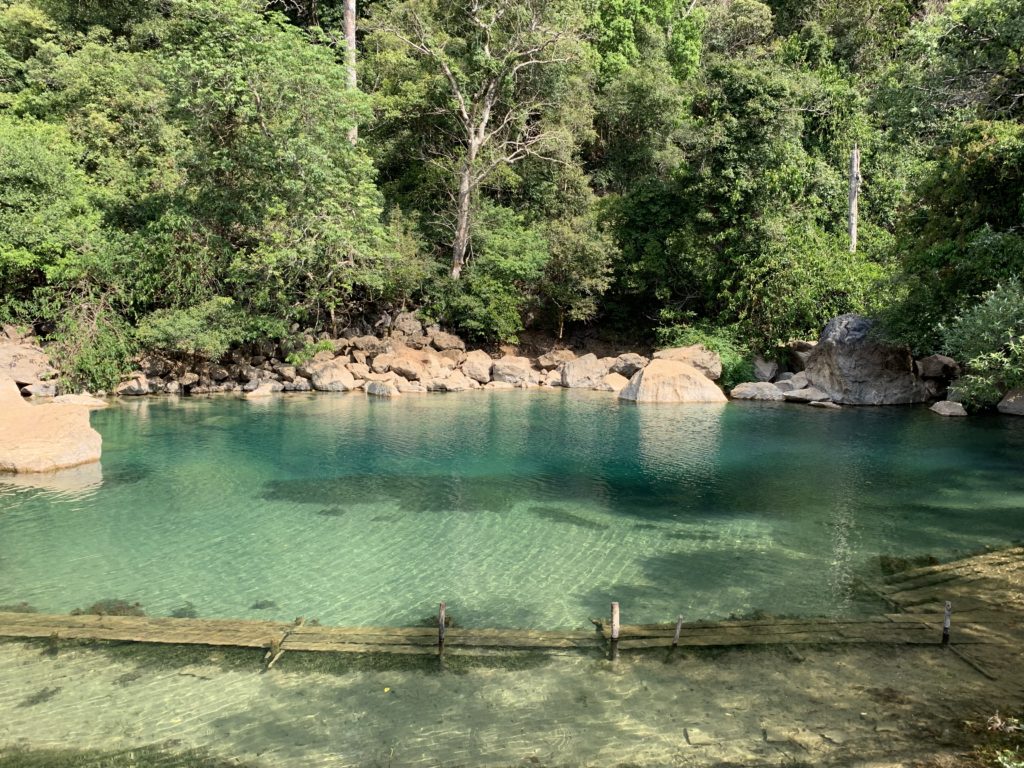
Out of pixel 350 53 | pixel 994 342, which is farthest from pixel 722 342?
pixel 350 53

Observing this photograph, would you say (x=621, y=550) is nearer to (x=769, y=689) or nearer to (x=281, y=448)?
(x=769, y=689)

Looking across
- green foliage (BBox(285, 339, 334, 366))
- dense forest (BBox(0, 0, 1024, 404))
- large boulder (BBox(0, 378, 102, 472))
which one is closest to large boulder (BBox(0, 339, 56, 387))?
dense forest (BBox(0, 0, 1024, 404))

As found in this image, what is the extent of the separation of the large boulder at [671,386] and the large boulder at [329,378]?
11002 millimetres

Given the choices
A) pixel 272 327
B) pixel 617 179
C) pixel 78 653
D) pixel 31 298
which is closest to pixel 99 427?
pixel 272 327

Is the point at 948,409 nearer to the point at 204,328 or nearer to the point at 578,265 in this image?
the point at 578,265

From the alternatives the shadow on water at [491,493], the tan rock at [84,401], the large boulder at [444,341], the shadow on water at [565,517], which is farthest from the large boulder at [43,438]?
the large boulder at [444,341]

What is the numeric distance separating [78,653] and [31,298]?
23.8 m

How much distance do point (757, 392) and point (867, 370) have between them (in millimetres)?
3886

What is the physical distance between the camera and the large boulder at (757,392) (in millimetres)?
26812

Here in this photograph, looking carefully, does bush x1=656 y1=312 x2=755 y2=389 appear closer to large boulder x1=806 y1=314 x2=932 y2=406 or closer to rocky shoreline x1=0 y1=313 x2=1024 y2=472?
rocky shoreline x1=0 y1=313 x2=1024 y2=472

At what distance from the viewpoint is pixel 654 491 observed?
14.4 m

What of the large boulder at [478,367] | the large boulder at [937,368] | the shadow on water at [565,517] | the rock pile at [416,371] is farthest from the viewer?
the large boulder at [478,367]

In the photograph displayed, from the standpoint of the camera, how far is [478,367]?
30.2m

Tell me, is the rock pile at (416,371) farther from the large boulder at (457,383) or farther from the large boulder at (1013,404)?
the large boulder at (1013,404)
